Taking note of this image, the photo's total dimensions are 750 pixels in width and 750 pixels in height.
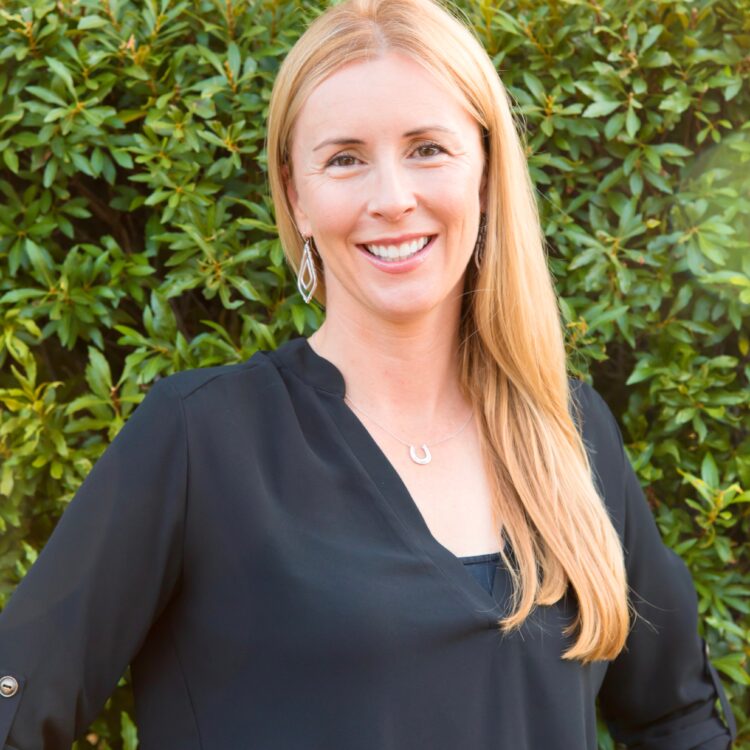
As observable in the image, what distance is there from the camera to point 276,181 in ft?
7.57

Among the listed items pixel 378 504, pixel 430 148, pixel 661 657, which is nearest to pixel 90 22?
pixel 430 148

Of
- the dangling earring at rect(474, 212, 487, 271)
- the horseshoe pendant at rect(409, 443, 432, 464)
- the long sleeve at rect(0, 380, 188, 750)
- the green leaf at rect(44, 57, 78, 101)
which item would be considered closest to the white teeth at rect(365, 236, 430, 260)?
the dangling earring at rect(474, 212, 487, 271)

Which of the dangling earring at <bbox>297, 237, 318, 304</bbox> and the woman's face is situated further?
the dangling earring at <bbox>297, 237, 318, 304</bbox>

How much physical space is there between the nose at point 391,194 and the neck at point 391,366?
0.24 m

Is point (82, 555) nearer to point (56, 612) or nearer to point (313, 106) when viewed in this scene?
point (56, 612)

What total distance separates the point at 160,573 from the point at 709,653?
1436 mm

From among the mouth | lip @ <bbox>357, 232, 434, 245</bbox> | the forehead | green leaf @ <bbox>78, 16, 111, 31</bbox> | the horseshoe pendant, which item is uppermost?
green leaf @ <bbox>78, 16, 111, 31</bbox>

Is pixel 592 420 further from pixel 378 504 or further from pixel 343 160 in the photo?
pixel 343 160

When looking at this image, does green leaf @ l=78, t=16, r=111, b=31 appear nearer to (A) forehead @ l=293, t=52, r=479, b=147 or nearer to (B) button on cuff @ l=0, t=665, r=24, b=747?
(A) forehead @ l=293, t=52, r=479, b=147

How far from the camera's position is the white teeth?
6.92ft

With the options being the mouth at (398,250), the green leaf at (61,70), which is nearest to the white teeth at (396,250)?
the mouth at (398,250)

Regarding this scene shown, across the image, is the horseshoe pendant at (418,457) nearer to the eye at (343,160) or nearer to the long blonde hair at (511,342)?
the long blonde hair at (511,342)

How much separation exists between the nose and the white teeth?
6 centimetres

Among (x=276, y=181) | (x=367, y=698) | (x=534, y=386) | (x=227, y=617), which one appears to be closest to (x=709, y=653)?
(x=534, y=386)
